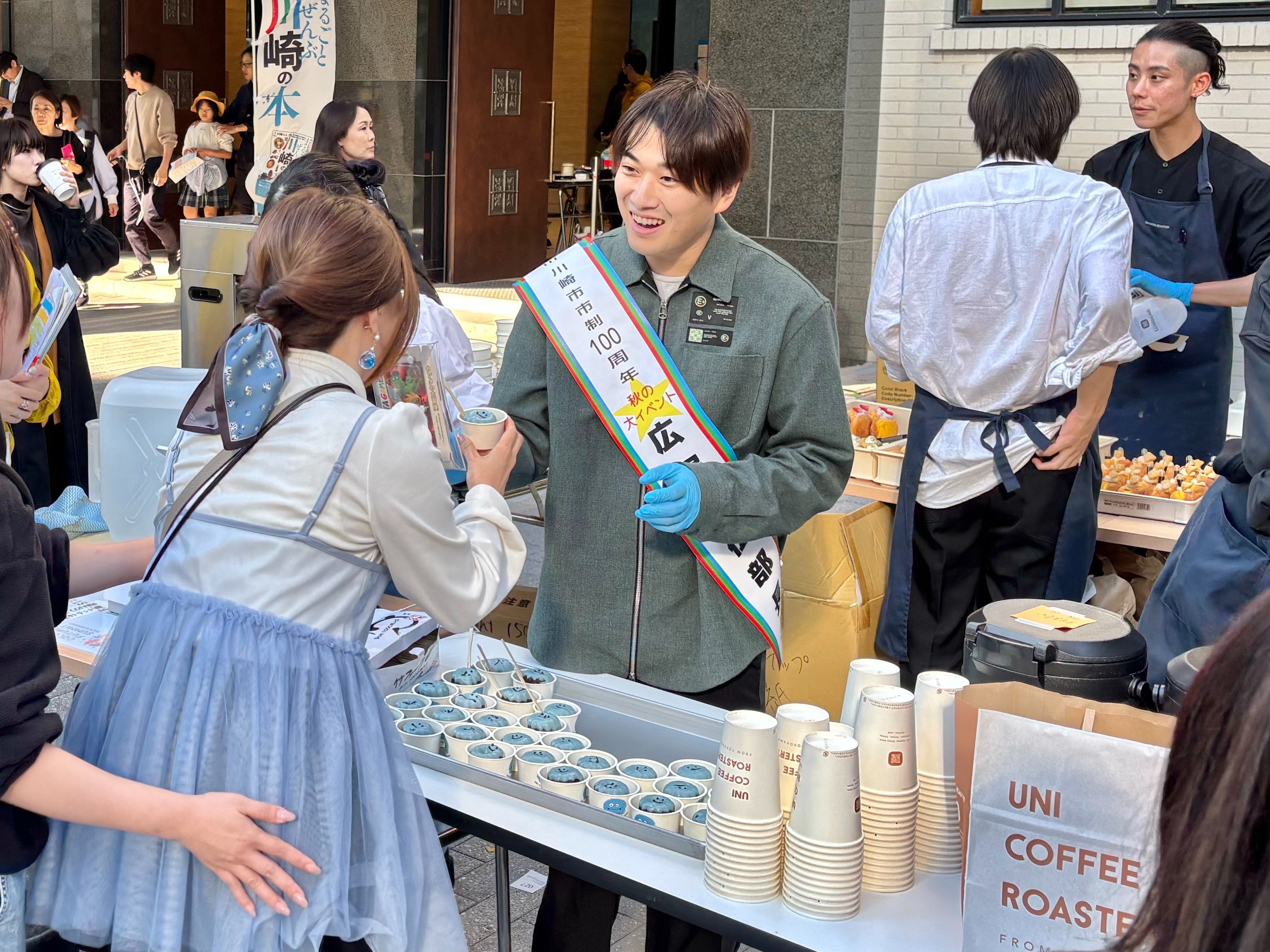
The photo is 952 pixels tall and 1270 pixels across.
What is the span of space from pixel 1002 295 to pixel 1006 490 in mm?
533

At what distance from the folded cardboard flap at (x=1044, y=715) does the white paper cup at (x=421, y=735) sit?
A: 0.88m

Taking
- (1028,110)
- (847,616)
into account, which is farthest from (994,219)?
(847,616)

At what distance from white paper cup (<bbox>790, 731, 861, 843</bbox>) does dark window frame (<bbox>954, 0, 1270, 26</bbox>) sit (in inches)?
283

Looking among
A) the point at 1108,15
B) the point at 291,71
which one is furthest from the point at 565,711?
the point at 291,71

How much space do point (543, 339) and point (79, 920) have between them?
1350 millimetres

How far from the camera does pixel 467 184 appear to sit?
12828 mm

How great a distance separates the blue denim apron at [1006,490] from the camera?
3.51m

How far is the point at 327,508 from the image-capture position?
1.71m

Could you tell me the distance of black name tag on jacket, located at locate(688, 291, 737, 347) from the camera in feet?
7.99

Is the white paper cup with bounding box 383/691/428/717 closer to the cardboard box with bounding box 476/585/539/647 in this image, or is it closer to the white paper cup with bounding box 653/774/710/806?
the white paper cup with bounding box 653/774/710/806

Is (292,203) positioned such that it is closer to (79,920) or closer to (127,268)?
(79,920)

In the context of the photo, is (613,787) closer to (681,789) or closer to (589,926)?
(681,789)

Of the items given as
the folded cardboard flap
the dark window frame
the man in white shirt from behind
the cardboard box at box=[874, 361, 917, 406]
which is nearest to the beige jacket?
the dark window frame

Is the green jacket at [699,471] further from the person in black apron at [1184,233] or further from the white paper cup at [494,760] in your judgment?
the person in black apron at [1184,233]
